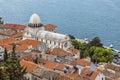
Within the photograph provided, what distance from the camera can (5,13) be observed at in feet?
281

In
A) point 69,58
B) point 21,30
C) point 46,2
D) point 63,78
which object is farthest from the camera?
point 46,2

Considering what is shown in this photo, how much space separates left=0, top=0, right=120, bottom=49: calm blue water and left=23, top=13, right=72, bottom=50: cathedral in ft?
66.2

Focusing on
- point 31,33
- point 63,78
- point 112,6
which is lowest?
point 63,78

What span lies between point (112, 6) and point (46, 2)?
21545mm

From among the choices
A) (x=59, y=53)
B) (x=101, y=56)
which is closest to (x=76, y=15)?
(x=101, y=56)

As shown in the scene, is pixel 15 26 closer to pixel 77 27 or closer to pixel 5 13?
pixel 77 27

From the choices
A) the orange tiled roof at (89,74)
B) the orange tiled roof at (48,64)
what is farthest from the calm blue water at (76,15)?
the orange tiled roof at (89,74)

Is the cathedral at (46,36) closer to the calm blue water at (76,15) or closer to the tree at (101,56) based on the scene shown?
the tree at (101,56)

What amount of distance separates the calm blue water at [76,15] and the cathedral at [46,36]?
20166 mm

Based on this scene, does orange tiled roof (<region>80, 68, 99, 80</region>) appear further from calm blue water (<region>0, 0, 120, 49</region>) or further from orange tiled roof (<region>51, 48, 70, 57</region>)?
calm blue water (<region>0, 0, 120, 49</region>)

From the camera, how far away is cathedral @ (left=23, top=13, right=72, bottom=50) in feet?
156

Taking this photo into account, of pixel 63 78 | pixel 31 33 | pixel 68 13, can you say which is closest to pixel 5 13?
pixel 68 13

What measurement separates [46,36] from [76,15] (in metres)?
38.1

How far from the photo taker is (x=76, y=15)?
282 feet
